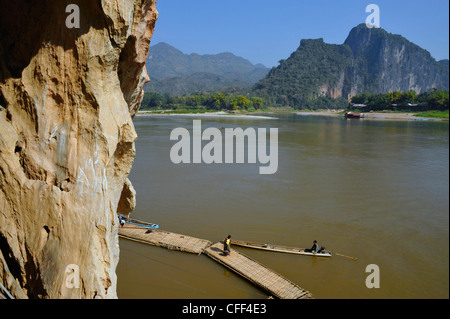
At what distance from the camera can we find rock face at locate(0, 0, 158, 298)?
235 inches

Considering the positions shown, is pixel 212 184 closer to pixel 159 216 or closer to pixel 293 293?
pixel 159 216

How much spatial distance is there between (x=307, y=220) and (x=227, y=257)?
5.16 meters

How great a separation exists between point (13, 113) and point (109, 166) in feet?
6.67

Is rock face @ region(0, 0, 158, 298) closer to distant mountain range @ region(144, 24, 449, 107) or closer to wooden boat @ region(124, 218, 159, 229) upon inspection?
wooden boat @ region(124, 218, 159, 229)

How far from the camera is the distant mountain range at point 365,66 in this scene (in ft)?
559

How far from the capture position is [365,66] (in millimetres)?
186875

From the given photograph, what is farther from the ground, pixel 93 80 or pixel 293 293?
pixel 93 80

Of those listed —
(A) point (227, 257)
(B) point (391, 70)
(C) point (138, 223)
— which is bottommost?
(A) point (227, 257)

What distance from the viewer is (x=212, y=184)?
19.6 meters

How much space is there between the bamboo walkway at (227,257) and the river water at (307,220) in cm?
23

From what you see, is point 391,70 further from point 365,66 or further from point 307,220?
point 307,220

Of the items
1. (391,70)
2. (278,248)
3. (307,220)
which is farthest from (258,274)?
(391,70)

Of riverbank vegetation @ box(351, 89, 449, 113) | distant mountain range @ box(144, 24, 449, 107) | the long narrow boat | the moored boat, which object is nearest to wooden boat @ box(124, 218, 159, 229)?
the moored boat
